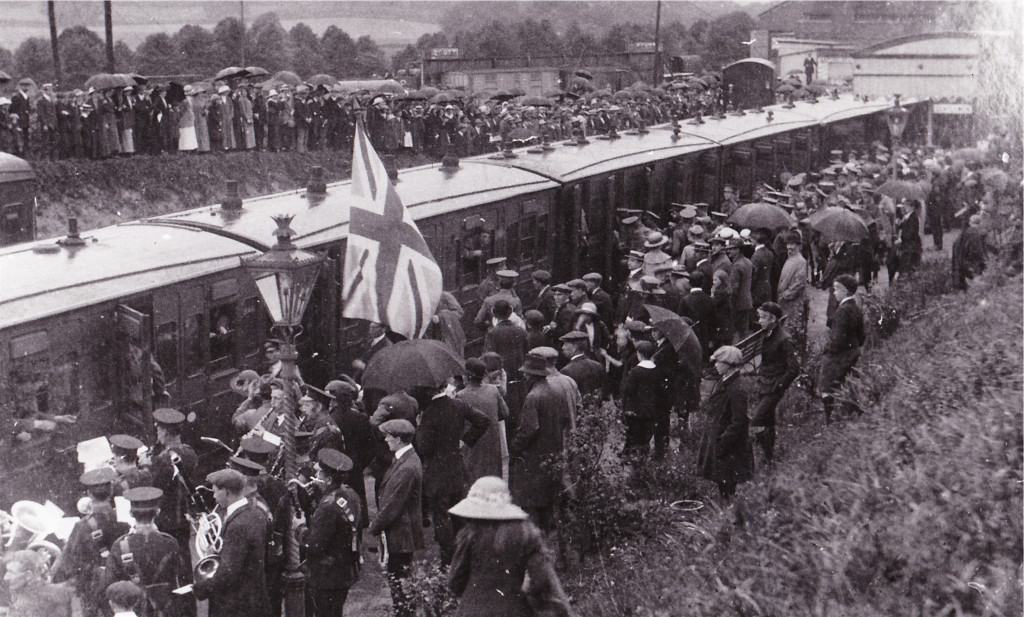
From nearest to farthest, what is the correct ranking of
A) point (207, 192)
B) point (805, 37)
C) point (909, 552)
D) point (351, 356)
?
point (909, 552), point (351, 356), point (207, 192), point (805, 37)

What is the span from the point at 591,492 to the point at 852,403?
2.45m

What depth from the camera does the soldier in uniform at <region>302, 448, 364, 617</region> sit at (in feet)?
22.8

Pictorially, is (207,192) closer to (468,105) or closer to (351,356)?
(468,105)

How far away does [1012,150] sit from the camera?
1662cm

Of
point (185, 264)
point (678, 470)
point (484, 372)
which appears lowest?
point (678, 470)

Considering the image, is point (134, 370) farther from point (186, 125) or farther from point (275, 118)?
point (275, 118)

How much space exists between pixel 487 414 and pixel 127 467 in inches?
105

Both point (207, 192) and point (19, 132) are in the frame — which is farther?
point (207, 192)

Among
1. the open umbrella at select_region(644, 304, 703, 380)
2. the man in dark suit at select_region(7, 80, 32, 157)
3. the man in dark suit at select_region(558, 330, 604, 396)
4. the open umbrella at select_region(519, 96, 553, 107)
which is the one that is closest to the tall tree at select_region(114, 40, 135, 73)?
the open umbrella at select_region(519, 96, 553, 107)

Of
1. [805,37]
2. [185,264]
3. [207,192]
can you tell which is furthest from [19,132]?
[805,37]

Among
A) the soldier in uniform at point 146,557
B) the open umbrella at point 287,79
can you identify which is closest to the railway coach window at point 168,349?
the soldier in uniform at point 146,557

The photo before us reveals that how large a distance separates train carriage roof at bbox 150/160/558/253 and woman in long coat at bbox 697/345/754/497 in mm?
3647

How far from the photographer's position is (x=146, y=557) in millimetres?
6383

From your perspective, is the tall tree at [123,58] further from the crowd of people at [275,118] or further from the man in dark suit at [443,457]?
the man in dark suit at [443,457]
